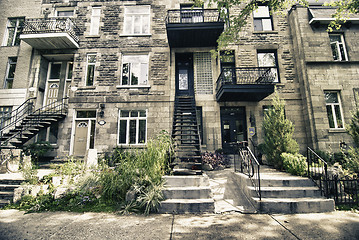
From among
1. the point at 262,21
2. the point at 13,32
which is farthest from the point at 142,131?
the point at 13,32

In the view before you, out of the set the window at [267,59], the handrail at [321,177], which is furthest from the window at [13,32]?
the handrail at [321,177]

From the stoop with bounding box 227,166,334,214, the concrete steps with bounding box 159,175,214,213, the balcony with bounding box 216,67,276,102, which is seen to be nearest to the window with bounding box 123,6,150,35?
the balcony with bounding box 216,67,276,102

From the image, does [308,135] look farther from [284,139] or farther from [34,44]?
[34,44]

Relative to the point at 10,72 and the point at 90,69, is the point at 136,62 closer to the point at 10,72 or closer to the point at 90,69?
the point at 90,69

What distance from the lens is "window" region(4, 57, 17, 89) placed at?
11.6m

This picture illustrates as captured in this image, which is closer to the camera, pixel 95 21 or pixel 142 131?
pixel 142 131

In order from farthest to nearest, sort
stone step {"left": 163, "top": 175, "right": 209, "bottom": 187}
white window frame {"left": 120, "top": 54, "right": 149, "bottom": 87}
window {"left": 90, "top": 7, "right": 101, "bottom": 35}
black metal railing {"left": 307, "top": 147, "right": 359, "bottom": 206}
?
window {"left": 90, "top": 7, "right": 101, "bottom": 35}
white window frame {"left": 120, "top": 54, "right": 149, "bottom": 87}
stone step {"left": 163, "top": 175, "right": 209, "bottom": 187}
black metal railing {"left": 307, "top": 147, "right": 359, "bottom": 206}

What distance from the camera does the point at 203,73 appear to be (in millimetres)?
11078

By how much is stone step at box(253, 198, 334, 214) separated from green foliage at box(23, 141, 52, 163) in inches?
461

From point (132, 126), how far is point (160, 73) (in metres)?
3.98

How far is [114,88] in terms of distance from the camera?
35.7 ft

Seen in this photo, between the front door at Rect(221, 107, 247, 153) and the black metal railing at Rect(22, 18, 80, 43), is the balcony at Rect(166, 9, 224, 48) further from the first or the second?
the black metal railing at Rect(22, 18, 80, 43)

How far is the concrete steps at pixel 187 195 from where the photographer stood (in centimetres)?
451

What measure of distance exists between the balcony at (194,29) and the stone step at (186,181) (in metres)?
8.55
